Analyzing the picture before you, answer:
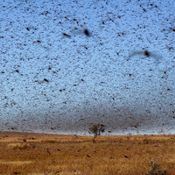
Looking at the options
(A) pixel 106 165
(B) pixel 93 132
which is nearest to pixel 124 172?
(A) pixel 106 165

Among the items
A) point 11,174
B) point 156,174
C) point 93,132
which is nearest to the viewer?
point 156,174

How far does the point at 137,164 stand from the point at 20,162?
8157mm

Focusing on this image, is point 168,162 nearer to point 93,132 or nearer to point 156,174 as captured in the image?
point 156,174

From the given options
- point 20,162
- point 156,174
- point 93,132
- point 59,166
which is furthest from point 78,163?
point 93,132

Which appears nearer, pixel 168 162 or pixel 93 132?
pixel 168 162

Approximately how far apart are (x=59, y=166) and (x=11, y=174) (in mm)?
4792

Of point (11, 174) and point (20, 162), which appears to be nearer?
point (11, 174)

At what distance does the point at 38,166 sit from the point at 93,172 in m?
5.13

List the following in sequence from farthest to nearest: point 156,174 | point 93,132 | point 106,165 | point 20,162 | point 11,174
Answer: point 93,132 < point 20,162 < point 106,165 < point 11,174 < point 156,174

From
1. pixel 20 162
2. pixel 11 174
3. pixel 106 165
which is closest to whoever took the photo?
pixel 11 174

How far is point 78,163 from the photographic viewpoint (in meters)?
36.4

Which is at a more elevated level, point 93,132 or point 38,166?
point 93,132

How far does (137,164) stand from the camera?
115ft

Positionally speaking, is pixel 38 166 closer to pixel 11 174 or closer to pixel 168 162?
pixel 11 174
